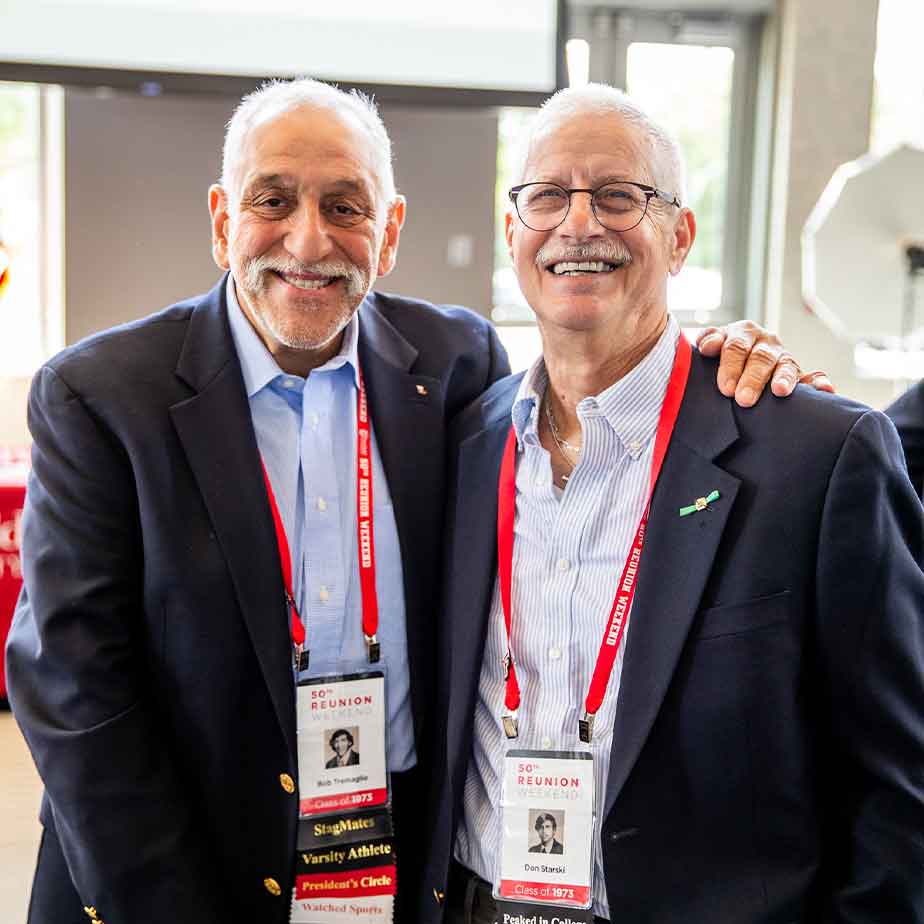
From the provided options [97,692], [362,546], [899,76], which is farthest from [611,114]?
[899,76]

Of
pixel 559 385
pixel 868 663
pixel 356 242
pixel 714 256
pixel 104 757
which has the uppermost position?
pixel 714 256

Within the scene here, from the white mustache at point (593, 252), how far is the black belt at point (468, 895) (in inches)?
38.0

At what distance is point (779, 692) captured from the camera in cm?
158

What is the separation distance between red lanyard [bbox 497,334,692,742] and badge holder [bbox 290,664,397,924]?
310 mm

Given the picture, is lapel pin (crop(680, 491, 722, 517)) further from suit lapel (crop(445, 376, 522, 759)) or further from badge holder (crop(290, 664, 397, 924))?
badge holder (crop(290, 664, 397, 924))

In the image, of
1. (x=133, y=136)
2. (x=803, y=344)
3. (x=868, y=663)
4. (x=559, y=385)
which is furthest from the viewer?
(x=803, y=344)

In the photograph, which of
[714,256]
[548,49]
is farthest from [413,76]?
[714,256]

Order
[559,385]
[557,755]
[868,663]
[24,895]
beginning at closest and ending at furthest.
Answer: [868,663], [557,755], [559,385], [24,895]

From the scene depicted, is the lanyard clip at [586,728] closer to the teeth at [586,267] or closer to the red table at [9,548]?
the teeth at [586,267]

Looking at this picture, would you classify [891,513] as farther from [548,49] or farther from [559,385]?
[548,49]

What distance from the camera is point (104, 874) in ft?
5.86

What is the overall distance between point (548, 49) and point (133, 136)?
76.1 inches

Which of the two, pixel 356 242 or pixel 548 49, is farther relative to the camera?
pixel 548 49

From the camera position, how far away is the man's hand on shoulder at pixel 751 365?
1.70m
